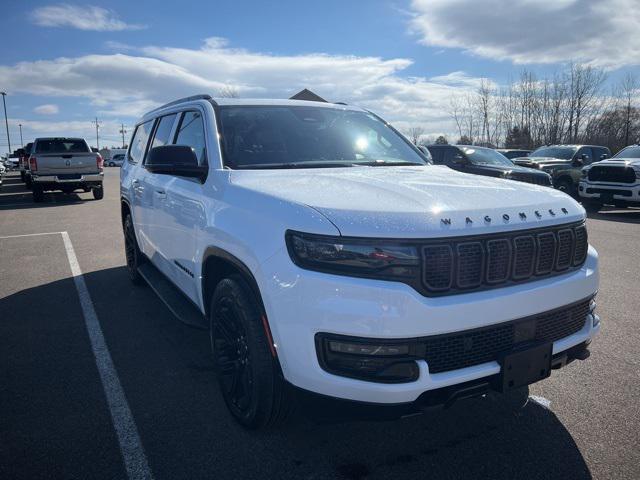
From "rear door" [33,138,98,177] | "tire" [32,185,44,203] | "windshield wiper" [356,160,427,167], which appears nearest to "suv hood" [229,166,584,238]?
"windshield wiper" [356,160,427,167]

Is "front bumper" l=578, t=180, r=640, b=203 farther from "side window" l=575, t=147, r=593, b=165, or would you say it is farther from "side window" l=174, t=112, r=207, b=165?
"side window" l=174, t=112, r=207, b=165

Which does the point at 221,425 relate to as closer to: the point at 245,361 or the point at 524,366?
the point at 245,361

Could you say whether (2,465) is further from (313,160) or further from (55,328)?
(313,160)

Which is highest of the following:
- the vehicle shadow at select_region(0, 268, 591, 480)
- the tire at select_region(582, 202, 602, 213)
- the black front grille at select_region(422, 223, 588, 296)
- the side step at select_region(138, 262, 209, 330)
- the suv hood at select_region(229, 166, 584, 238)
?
the suv hood at select_region(229, 166, 584, 238)

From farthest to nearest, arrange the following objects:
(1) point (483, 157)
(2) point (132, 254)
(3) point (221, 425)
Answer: (1) point (483, 157) < (2) point (132, 254) < (3) point (221, 425)

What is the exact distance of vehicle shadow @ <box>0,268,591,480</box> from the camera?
8.37ft

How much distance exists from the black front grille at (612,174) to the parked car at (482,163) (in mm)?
2061

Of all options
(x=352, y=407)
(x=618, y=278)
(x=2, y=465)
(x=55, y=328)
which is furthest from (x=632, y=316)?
(x=55, y=328)

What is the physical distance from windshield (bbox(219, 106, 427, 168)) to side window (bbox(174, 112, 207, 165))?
0.20 metres

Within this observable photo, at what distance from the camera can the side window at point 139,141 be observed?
533 centimetres

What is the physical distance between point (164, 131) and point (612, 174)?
12461 millimetres

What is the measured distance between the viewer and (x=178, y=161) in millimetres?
3209

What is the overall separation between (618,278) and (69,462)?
6316 millimetres

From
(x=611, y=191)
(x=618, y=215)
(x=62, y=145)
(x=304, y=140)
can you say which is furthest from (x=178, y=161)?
(x=62, y=145)
